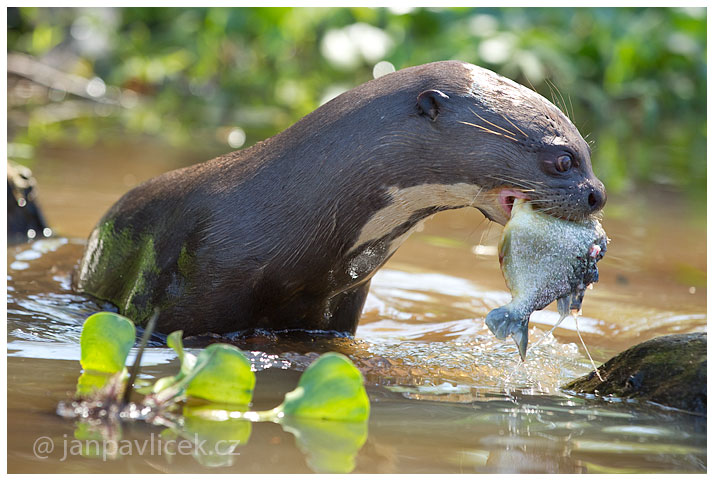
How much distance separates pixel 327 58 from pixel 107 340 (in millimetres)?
8998

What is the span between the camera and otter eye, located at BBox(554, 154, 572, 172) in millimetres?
3416

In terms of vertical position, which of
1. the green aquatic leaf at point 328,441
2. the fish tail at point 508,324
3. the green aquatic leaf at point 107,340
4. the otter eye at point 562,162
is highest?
the otter eye at point 562,162

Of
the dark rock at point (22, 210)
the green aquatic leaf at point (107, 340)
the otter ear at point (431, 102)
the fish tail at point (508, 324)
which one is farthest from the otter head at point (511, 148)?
the dark rock at point (22, 210)

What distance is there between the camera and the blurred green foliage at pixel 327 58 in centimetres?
1127

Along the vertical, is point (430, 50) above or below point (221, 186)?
above

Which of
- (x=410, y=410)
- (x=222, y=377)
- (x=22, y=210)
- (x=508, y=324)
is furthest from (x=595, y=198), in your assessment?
(x=22, y=210)

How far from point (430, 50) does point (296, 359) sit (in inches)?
326

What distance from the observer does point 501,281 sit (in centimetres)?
539

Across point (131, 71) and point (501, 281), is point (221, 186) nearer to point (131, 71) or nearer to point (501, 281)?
point (501, 281)

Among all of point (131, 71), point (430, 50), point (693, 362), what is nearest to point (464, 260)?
point (693, 362)

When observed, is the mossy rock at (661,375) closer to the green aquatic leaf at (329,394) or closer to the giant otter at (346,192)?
the giant otter at (346,192)

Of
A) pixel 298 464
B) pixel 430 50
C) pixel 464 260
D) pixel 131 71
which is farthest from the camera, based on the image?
pixel 131 71

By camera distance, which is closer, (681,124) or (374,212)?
(374,212)

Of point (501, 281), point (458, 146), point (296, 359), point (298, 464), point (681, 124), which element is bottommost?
point (298, 464)
